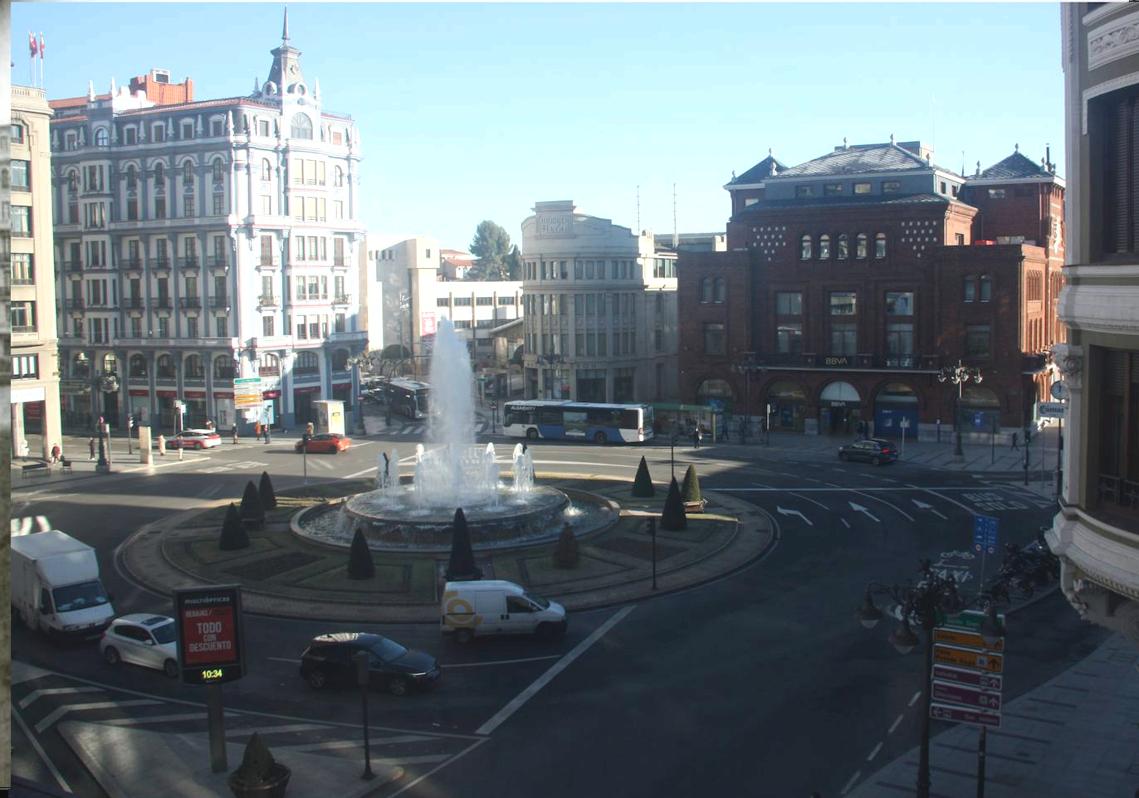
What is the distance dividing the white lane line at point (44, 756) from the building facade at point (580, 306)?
66490mm

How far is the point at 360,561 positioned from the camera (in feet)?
124

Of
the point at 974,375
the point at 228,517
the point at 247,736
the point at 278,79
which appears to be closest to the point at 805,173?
the point at 974,375

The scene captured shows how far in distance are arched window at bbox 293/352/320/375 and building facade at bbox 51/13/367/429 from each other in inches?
7.0

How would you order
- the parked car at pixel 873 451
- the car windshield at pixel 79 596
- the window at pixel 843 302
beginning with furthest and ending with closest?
the window at pixel 843 302
the parked car at pixel 873 451
the car windshield at pixel 79 596

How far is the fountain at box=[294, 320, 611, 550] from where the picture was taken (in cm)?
4250

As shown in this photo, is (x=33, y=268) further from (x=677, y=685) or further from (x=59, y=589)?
(x=677, y=685)

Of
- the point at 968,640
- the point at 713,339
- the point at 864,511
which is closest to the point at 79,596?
the point at 968,640

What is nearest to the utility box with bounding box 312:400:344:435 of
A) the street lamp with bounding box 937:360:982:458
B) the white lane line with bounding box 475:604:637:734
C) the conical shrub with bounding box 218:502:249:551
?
the conical shrub with bounding box 218:502:249:551

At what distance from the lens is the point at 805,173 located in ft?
264

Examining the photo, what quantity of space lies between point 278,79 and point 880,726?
7403 cm

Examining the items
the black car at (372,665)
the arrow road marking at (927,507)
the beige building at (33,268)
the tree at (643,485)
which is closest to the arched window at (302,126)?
the beige building at (33,268)

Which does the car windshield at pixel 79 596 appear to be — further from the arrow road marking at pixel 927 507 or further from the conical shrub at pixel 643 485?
the arrow road marking at pixel 927 507

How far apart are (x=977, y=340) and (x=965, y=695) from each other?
57.9m

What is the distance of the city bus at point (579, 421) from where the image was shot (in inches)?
2940
